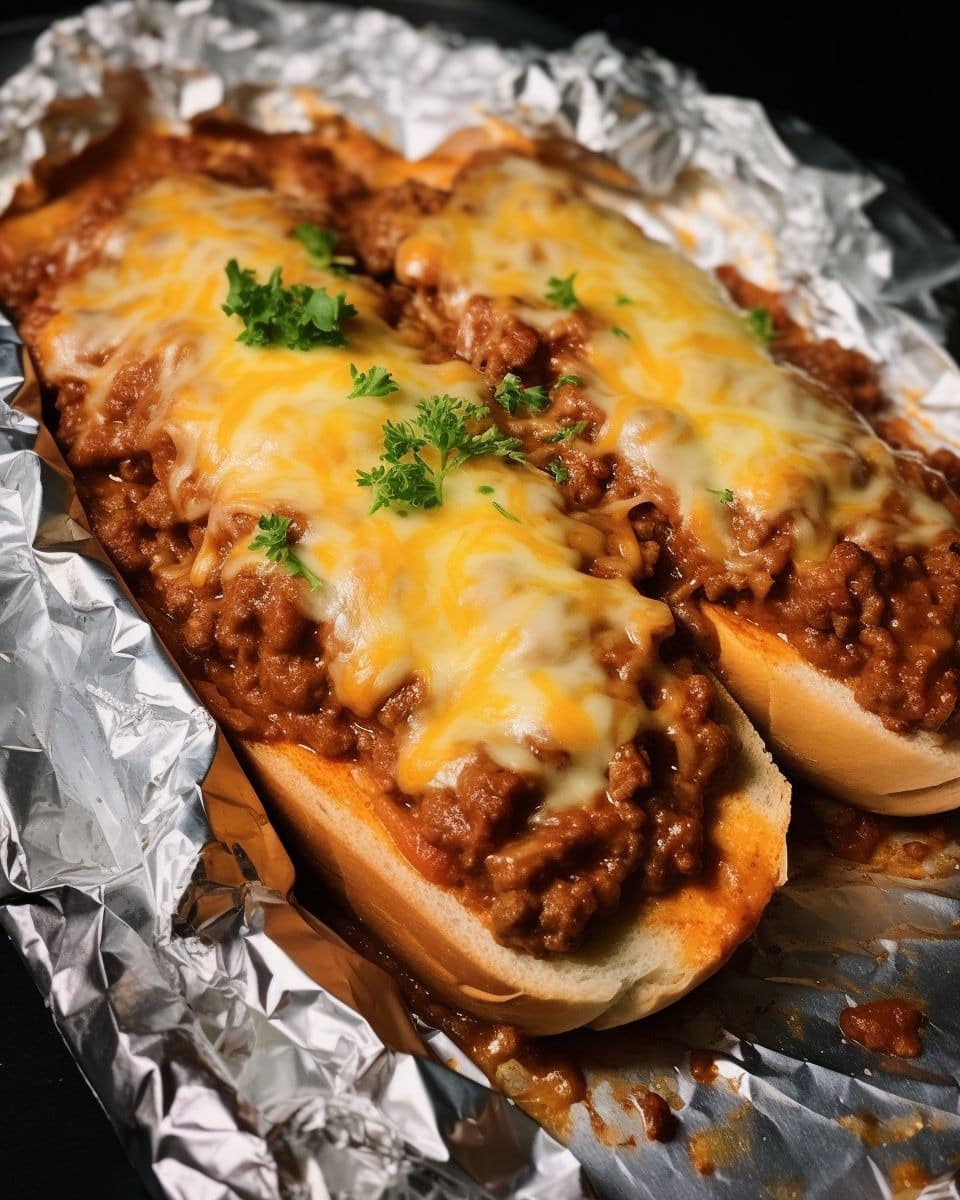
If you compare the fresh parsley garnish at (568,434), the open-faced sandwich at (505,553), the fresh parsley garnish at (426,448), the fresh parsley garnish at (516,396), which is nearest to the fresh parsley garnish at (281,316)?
the open-faced sandwich at (505,553)

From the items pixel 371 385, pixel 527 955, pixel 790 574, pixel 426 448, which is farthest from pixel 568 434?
pixel 527 955

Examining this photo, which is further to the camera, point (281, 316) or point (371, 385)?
point (281, 316)

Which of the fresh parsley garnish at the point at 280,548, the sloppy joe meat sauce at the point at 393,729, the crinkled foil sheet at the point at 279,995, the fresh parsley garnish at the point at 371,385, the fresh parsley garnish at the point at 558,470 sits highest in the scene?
the fresh parsley garnish at the point at 371,385

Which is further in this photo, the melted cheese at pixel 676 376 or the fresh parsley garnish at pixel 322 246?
the fresh parsley garnish at pixel 322 246

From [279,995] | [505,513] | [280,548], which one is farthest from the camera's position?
[505,513]

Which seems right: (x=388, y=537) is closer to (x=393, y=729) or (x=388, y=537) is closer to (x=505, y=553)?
(x=505, y=553)

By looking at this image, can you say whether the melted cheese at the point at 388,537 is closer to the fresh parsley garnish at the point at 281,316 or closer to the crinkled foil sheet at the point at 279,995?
the fresh parsley garnish at the point at 281,316
